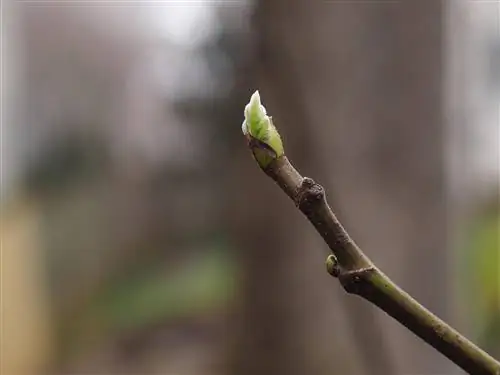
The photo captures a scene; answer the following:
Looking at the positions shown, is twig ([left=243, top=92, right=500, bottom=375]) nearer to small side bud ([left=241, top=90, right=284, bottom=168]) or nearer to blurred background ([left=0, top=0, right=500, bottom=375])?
small side bud ([left=241, top=90, right=284, bottom=168])

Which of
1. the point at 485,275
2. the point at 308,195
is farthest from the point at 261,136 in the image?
the point at 485,275

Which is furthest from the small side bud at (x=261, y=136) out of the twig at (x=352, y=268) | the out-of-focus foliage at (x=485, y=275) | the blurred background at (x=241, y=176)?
the out-of-focus foliage at (x=485, y=275)

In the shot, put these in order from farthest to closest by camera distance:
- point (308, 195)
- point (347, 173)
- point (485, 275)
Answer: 1. point (485, 275)
2. point (347, 173)
3. point (308, 195)

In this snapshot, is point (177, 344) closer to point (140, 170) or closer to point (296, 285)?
point (140, 170)

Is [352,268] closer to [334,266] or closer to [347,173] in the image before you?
[334,266]

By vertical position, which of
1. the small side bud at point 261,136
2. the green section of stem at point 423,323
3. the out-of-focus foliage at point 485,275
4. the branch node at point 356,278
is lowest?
the green section of stem at point 423,323

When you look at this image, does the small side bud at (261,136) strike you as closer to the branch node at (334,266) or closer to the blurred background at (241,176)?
the branch node at (334,266)

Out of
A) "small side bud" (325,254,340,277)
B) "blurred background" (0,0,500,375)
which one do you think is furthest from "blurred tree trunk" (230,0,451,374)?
"small side bud" (325,254,340,277)
